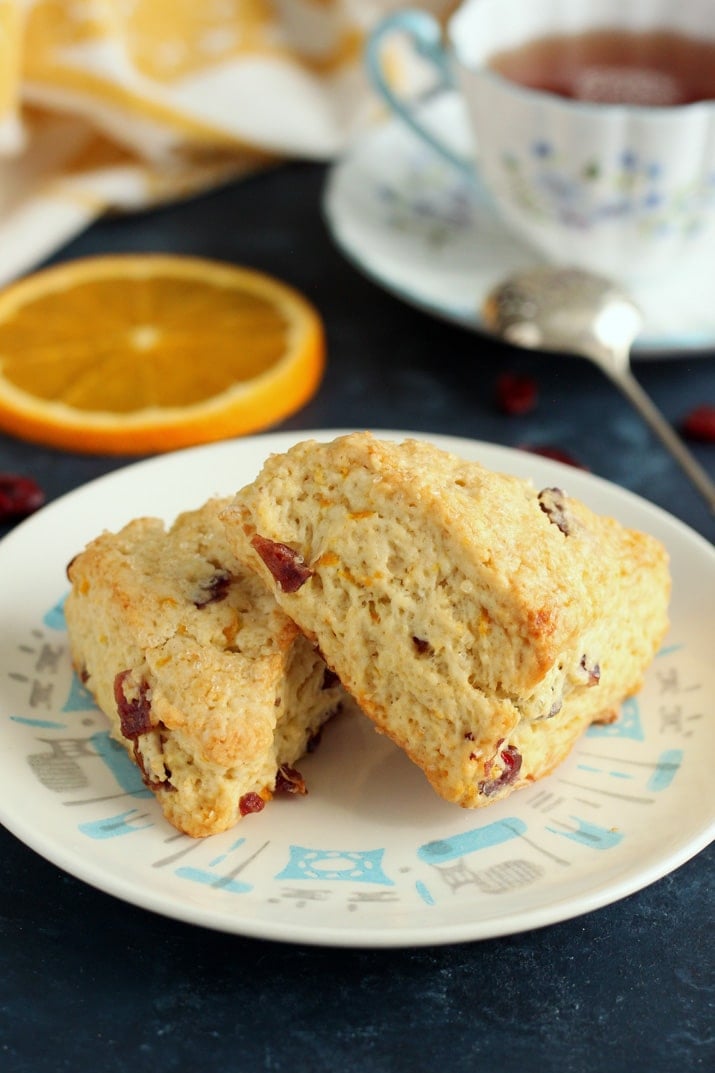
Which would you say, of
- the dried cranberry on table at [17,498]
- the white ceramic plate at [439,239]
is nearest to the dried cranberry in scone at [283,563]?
the dried cranberry on table at [17,498]

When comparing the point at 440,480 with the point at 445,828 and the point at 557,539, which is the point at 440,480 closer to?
the point at 557,539

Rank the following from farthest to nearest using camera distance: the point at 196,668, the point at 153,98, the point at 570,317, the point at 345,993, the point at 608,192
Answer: the point at 153,98, the point at 608,192, the point at 570,317, the point at 196,668, the point at 345,993

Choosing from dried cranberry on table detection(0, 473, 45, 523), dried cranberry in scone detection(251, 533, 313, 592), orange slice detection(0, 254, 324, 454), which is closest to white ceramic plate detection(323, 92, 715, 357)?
orange slice detection(0, 254, 324, 454)

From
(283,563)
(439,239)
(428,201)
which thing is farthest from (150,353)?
(283,563)

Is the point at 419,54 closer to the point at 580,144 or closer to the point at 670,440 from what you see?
the point at 580,144

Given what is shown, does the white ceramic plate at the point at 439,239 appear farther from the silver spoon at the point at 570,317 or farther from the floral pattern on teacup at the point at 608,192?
the floral pattern on teacup at the point at 608,192

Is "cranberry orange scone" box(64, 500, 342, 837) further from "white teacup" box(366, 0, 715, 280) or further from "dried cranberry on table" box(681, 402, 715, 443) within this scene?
"white teacup" box(366, 0, 715, 280)
